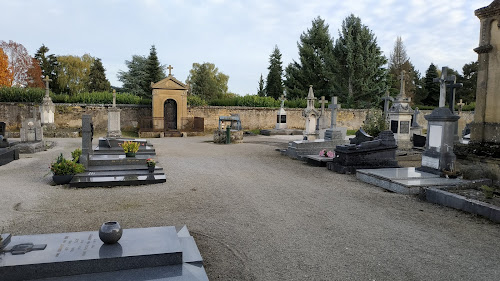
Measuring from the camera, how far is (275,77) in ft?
152

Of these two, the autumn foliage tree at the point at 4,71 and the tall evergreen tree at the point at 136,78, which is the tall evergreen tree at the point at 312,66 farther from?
the autumn foliage tree at the point at 4,71

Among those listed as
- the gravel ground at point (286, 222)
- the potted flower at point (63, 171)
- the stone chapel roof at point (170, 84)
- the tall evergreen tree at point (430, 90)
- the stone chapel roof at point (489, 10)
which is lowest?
the gravel ground at point (286, 222)

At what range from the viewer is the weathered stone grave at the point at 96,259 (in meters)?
3.21

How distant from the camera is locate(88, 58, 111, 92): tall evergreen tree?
4397cm

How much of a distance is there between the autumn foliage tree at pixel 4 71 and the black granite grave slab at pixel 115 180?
3683 cm

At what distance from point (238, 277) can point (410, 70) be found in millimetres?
51958

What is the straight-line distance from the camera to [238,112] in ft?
97.1

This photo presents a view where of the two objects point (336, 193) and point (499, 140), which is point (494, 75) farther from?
point (336, 193)

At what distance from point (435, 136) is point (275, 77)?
125 ft

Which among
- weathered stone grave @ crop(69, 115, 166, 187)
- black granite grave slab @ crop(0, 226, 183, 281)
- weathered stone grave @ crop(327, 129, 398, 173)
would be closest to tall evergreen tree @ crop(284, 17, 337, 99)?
weathered stone grave @ crop(327, 129, 398, 173)

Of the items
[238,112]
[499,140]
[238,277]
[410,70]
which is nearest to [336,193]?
[238,277]

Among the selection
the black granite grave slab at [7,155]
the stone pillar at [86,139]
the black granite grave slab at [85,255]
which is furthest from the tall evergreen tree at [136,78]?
the black granite grave slab at [85,255]

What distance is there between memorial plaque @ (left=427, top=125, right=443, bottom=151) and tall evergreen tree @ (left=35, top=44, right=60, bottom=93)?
48.4 m

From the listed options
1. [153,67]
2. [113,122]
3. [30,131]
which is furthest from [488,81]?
[153,67]
